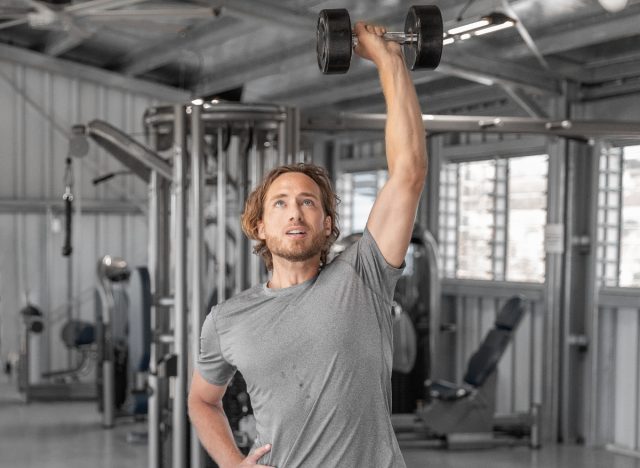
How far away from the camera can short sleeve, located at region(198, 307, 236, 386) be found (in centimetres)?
143

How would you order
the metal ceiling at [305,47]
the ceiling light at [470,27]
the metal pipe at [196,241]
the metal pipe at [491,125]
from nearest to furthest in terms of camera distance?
the ceiling light at [470,27], the metal pipe at [196,241], the metal pipe at [491,125], the metal ceiling at [305,47]

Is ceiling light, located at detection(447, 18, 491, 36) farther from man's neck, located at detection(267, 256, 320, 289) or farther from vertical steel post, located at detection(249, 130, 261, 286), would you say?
man's neck, located at detection(267, 256, 320, 289)

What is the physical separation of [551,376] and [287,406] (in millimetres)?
4139

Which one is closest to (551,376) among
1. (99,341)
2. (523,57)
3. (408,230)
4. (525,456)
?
(525,456)

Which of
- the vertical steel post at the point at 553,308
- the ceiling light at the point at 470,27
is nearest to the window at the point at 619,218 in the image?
the vertical steel post at the point at 553,308

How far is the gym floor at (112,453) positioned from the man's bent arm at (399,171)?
3459 millimetres

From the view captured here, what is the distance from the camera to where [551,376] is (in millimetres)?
5094

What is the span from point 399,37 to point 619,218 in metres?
3.86

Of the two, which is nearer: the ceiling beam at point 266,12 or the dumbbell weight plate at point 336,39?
the dumbbell weight plate at point 336,39

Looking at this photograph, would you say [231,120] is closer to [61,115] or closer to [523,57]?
[523,57]

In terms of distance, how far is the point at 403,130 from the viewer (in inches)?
53.4

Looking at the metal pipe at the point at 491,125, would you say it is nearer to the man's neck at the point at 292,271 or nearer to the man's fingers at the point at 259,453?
the man's neck at the point at 292,271

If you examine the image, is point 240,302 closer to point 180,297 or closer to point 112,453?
point 180,297

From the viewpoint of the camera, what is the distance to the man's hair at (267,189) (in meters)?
1.43
